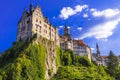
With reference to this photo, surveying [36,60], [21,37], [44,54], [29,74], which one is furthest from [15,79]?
[21,37]

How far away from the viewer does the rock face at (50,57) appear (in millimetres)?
119575

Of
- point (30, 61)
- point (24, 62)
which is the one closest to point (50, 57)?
point (30, 61)

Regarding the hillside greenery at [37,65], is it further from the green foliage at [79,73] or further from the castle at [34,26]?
the castle at [34,26]

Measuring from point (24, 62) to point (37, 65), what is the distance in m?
8.78

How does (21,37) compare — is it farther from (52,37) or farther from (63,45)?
(63,45)

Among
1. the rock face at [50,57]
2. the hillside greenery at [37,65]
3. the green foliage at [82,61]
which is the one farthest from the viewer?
the green foliage at [82,61]

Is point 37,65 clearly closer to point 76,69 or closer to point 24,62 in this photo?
→ point 24,62

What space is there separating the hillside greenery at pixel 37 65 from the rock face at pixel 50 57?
8.07 ft

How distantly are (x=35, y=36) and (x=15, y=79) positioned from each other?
1227 inches

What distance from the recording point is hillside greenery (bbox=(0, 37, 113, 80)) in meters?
102

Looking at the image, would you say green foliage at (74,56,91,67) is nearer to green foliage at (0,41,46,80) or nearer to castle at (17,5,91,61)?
castle at (17,5,91,61)

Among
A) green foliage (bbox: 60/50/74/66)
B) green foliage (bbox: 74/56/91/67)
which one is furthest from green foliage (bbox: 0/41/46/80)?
green foliage (bbox: 74/56/91/67)

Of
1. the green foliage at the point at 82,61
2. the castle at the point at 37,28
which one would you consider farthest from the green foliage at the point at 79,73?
the castle at the point at 37,28

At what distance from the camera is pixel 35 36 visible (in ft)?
403
